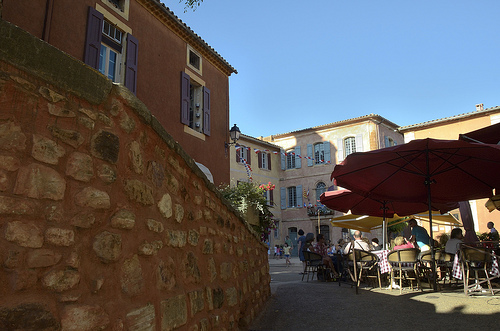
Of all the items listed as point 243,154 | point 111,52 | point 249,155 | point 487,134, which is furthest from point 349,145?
point 111,52

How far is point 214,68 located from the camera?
12922 mm

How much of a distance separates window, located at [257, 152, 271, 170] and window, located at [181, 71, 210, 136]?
18.1 meters

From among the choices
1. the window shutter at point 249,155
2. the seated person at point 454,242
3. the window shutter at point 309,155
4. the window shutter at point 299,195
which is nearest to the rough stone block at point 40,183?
the seated person at point 454,242

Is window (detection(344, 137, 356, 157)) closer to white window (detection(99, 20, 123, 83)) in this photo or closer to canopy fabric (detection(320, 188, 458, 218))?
canopy fabric (detection(320, 188, 458, 218))

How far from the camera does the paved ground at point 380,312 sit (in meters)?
4.36

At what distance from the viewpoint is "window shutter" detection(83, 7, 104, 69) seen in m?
7.85

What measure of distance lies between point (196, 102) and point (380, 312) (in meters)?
8.53

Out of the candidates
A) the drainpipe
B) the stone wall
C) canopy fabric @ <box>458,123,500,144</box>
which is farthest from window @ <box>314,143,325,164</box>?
the stone wall

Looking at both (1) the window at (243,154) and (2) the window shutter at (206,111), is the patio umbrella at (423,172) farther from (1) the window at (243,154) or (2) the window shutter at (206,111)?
(1) the window at (243,154)

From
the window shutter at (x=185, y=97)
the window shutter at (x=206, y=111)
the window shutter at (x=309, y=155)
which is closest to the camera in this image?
the window shutter at (x=185, y=97)

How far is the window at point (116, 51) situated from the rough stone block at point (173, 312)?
6.67 meters

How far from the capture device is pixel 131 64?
9.04 meters

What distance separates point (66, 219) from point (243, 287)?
289cm

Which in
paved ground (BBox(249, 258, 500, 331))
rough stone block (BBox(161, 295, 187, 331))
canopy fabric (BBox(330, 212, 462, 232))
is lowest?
paved ground (BBox(249, 258, 500, 331))
